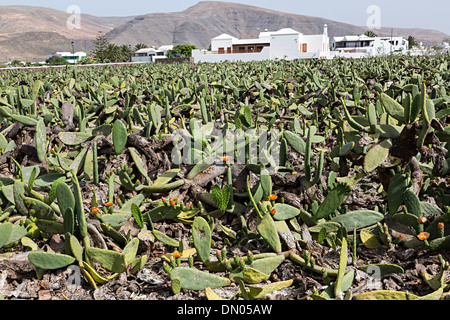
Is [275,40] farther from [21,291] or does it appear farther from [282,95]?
[21,291]

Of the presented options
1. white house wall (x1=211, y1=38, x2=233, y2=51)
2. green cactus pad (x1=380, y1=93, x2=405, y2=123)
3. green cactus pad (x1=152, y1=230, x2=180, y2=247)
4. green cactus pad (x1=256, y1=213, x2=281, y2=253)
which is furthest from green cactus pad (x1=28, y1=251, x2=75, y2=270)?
white house wall (x1=211, y1=38, x2=233, y2=51)

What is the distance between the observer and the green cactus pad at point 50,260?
2148mm

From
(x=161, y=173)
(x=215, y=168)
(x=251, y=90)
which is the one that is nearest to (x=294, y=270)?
(x=215, y=168)

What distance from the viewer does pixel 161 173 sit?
3.10 metres

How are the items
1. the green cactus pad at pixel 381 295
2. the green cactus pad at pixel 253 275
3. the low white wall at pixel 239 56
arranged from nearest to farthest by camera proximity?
the green cactus pad at pixel 381 295
the green cactus pad at pixel 253 275
the low white wall at pixel 239 56

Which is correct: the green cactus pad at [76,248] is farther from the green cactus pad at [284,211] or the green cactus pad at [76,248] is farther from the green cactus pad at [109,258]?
the green cactus pad at [284,211]

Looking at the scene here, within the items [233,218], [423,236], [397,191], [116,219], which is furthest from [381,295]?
[116,219]

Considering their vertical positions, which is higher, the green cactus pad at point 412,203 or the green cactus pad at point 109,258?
the green cactus pad at point 412,203

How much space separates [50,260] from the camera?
7.09 feet

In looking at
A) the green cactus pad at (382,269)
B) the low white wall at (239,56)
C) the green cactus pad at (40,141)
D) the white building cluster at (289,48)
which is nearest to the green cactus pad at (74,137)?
the green cactus pad at (40,141)

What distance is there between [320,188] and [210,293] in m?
1.10

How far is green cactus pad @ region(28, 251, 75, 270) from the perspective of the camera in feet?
7.05

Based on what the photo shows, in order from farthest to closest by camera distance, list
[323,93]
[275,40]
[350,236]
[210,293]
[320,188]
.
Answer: [275,40] < [323,93] < [320,188] < [350,236] < [210,293]

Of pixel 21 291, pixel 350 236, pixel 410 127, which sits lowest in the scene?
pixel 21 291
